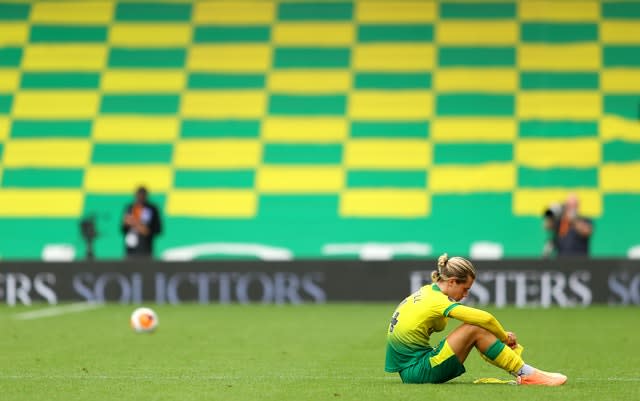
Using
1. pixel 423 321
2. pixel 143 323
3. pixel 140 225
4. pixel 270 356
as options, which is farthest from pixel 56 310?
pixel 423 321

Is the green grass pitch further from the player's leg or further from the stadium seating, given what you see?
the stadium seating

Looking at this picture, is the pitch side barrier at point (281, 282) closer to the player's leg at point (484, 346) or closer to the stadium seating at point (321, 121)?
the stadium seating at point (321, 121)

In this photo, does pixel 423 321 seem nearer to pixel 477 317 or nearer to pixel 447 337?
pixel 447 337

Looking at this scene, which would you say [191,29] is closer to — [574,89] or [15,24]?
[15,24]

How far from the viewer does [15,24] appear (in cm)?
2567

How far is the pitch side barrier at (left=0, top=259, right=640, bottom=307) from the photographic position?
18.9 metres

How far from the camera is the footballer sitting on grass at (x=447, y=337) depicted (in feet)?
27.2

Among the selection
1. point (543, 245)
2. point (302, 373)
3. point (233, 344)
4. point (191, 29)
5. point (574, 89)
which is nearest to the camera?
point (302, 373)

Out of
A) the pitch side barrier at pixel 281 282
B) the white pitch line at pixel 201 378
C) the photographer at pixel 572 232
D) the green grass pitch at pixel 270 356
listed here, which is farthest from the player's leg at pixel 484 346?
the photographer at pixel 572 232

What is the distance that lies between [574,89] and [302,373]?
48.2ft

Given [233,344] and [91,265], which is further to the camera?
[91,265]

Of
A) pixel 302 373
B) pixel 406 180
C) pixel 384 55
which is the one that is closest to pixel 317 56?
pixel 384 55

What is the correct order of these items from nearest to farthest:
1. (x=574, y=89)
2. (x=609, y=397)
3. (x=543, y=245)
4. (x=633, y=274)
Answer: (x=609, y=397) → (x=633, y=274) → (x=543, y=245) → (x=574, y=89)

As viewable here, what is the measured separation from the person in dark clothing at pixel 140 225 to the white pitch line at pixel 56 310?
52.7 inches
